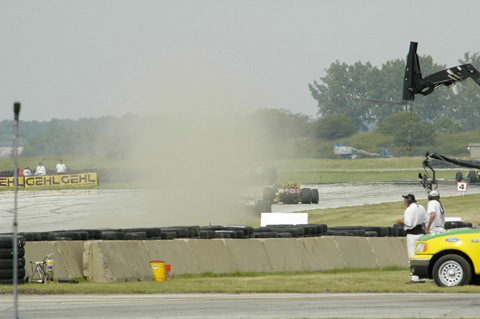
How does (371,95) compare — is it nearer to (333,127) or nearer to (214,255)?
(333,127)

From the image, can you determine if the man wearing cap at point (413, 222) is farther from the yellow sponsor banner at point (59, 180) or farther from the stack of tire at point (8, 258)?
the yellow sponsor banner at point (59, 180)

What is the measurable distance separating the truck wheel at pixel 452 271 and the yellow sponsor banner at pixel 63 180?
47826 mm

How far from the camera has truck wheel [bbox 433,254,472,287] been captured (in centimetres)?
1388

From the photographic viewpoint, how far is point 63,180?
198 ft

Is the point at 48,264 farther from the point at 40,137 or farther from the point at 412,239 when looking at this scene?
the point at 40,137

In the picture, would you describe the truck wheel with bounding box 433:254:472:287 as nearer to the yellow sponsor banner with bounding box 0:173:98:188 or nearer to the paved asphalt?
the paved asphalt

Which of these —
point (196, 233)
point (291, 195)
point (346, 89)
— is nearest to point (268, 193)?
point (291, 195)

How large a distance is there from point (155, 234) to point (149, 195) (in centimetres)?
3046

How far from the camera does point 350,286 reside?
14539mm

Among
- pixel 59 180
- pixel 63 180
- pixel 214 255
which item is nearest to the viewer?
pixel 214 255

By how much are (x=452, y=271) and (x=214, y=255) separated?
486 cm

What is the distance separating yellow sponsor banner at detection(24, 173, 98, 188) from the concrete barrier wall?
Answer: 139 ft

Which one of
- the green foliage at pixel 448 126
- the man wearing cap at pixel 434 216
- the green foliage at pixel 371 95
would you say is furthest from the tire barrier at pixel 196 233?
the green foliage at pixel 371 95

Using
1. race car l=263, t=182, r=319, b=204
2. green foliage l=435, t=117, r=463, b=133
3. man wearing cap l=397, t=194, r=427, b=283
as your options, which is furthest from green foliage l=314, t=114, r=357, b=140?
man wearing cap l=397, t=194, r=427, b=283
